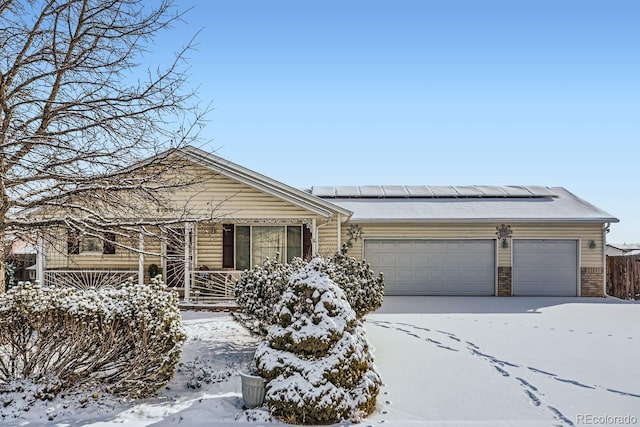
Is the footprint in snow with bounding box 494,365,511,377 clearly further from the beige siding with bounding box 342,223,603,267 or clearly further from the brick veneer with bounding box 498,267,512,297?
the brick veneer with bounding box 498,267,512,297

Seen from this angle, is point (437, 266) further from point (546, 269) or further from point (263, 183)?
point (263, 183)

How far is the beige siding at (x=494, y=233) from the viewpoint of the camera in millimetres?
18875

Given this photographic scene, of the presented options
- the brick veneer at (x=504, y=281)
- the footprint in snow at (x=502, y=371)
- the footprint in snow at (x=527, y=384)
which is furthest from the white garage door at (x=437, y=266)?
the footprint in snow at (x=527, y=384)

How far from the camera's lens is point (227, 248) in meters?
15.6

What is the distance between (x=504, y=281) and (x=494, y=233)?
178 centimetres

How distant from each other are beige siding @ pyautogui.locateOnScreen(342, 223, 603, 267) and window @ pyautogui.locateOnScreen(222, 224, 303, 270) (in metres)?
3.59

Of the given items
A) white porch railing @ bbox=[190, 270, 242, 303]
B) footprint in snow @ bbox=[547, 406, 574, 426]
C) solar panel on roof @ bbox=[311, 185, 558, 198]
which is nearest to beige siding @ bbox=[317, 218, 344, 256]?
white porch railing @ bbox=[190, 270, 242, 303]

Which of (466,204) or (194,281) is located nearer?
(194,281)

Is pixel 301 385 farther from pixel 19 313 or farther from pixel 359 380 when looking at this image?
pixel 19 313

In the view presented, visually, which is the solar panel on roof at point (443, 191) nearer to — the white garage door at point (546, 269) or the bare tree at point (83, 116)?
the white garage door at point (546, 269)

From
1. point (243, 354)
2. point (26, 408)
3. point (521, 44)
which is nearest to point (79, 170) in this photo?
point (26, 408)

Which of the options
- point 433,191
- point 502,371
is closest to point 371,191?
point 433,191

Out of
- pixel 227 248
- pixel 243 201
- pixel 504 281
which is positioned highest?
pixel 243 201

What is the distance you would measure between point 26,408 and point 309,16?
30.9 feet
